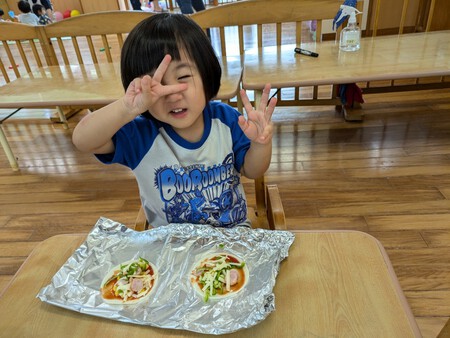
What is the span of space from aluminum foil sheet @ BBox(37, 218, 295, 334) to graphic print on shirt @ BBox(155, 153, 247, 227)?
0.16 metres

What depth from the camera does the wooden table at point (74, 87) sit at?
1.85 meters

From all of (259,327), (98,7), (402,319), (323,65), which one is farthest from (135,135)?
(98,7)

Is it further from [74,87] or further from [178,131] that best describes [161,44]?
[74,87]

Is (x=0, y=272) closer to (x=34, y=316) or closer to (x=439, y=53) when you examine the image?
(x=34, y=316)

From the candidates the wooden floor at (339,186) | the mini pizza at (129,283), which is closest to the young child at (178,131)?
the mini pizza at (129,283)

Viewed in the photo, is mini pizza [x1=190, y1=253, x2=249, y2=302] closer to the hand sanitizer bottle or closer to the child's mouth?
the child's mouth

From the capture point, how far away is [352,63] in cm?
185

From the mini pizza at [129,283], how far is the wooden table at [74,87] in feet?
3.66

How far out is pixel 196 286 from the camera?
0.69 meters

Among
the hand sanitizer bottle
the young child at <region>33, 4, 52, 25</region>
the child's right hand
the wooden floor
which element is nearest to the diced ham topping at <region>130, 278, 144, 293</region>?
the child's right hand

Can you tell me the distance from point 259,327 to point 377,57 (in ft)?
5.82

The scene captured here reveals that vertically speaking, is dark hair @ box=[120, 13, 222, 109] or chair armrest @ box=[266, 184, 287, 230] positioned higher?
dark hair @ box=[120, 13, 222, 109]

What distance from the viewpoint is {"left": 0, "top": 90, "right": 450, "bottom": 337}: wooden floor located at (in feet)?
5.39

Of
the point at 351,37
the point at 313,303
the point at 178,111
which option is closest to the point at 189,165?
the point at 178,111
